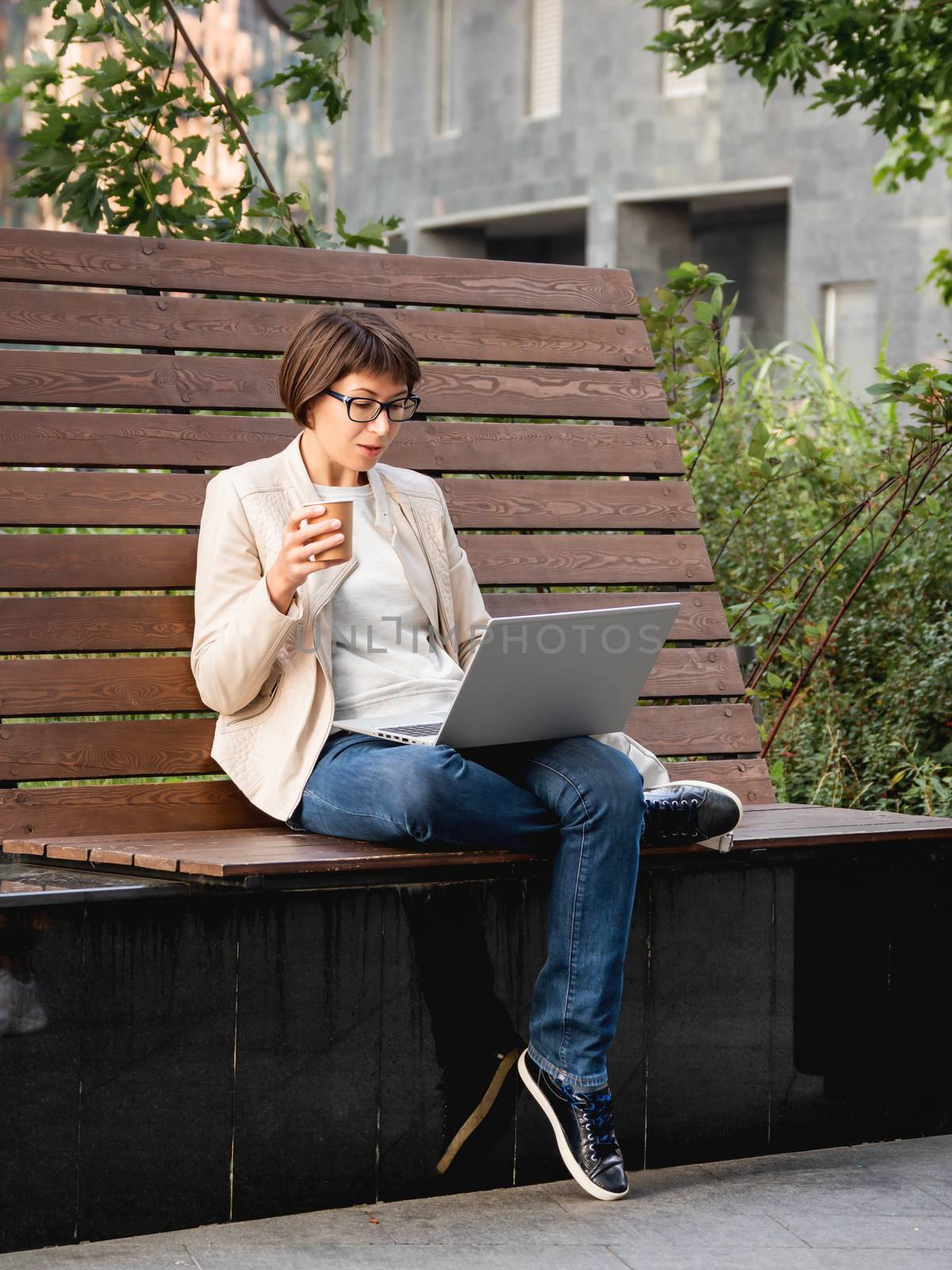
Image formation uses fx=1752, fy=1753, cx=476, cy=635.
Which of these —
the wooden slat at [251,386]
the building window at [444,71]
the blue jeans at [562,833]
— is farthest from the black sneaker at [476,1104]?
the building window at [444,71]

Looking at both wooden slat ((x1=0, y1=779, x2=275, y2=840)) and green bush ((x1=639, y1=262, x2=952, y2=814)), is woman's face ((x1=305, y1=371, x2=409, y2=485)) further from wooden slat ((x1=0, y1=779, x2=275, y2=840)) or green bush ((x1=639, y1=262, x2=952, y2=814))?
green bush ((x1=639, y1=262, x2=952, y2=814))

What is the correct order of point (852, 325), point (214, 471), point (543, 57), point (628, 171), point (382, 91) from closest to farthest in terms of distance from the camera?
point (214, 471), point (852, 325), point (628, 171), point (543, 57), point (382, 91)

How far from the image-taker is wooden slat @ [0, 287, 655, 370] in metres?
Answer: 4.34

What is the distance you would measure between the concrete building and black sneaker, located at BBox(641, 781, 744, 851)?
46.9 feet

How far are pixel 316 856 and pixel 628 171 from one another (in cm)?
1864

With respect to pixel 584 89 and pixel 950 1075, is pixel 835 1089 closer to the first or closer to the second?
pixel 950 1075

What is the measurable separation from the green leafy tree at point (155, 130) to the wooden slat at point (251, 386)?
3.14 feet

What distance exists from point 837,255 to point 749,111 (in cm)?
204

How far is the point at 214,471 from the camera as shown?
442 cm

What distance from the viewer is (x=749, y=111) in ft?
64.1

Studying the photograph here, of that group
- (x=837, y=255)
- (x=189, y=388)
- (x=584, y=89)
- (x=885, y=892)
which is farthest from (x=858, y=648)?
(x=584, y=89)

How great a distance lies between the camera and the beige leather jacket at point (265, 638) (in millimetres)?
3648

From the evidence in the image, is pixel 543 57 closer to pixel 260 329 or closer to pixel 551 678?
pixel 260 329

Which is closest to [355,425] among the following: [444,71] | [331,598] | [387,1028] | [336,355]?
[336,355]
